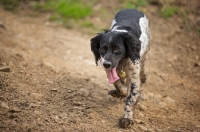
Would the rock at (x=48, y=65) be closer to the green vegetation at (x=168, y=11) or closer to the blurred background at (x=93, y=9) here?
the blurred background at (x=93, y=9)

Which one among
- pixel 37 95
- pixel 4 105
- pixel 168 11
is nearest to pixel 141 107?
pixel 37 95

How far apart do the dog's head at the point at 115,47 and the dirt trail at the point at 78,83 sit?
0.85 m

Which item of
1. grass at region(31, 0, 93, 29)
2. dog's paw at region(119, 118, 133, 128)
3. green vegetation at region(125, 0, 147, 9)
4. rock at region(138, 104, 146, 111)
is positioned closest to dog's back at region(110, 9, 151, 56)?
rock at region(138, 104, 146, 111)

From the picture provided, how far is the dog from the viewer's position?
13.8 ft

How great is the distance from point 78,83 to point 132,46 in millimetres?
1429

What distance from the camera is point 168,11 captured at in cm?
867

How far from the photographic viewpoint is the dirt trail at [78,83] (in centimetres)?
407

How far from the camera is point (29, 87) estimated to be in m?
4.68

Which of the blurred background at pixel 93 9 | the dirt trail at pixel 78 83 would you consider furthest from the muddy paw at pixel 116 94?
the blurred background at pixel 93 9

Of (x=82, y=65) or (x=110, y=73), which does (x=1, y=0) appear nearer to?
(x=82, y=65)

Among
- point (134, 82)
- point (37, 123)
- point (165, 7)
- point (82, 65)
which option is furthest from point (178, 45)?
point (37, 123)

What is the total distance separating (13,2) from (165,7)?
4838mm

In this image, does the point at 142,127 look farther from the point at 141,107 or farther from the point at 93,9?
the point at 93,9

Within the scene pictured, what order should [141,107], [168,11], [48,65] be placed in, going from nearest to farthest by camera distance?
[141,107], [48,65], [168,11]
